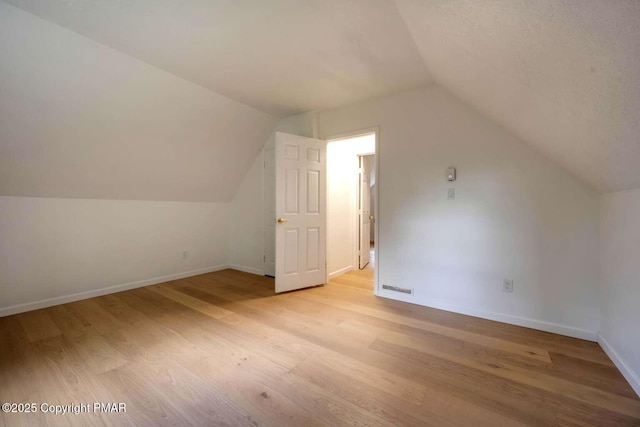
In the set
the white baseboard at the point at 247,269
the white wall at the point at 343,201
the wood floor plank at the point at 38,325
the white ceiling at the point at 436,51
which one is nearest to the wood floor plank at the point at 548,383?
the white ceiling at the point at 436,51

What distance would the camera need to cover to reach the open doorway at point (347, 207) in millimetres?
4035

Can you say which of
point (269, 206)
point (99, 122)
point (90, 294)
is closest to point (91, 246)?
point (90, 294)

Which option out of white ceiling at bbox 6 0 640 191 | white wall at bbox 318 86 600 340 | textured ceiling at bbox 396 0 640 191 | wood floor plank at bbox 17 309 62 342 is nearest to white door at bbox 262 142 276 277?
white ceiling at bbox 6 0 640 191

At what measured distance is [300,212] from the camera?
342 cm

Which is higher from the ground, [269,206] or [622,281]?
[269,206]

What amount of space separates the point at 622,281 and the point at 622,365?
568 mm

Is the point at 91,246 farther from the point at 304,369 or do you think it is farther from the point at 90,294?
the point at 304,369

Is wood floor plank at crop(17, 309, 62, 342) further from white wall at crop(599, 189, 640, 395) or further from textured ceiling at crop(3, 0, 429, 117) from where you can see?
white wall at crop(599, 189, 640, 395)

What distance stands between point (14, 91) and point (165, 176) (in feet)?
5.25

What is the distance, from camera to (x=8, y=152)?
7.81 ft

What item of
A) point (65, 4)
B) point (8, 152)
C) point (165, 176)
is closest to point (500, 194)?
point (65, 4)

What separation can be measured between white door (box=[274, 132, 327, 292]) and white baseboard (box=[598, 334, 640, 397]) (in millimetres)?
2765

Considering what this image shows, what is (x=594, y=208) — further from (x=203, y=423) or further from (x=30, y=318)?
(x=30, y=318)

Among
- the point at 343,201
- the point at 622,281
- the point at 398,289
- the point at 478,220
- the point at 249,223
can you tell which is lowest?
the point at 398,289
